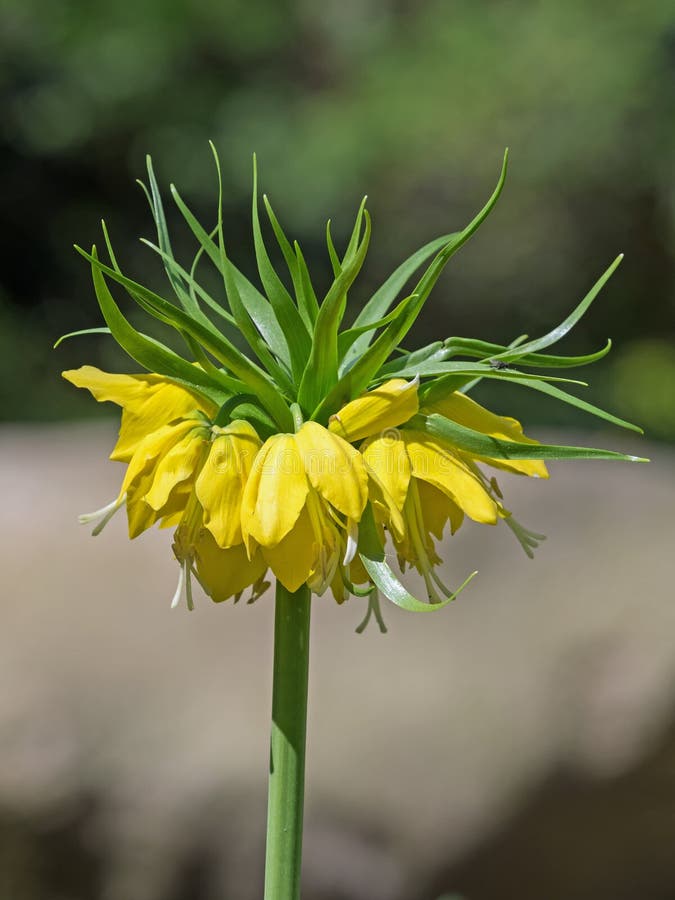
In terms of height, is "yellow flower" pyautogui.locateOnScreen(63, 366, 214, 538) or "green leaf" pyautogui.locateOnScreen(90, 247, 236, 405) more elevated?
"green leaf" pyautogui.locateOnScreen(90, 247, 236, 405)

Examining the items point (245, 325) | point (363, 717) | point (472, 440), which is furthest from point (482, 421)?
point (363, 717)

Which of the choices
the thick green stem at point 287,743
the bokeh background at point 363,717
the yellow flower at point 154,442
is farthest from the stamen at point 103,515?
the bokeh background at point 363,717

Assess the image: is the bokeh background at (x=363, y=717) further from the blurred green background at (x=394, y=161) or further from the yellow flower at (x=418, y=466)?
the blurred green background at (x=394, y=161)

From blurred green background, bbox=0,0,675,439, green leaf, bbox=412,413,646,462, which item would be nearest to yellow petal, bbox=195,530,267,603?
green leaf, bbox=412,413,646,462

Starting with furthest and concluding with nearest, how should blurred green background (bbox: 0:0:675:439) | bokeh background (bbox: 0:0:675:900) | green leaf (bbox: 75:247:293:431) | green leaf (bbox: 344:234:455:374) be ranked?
1. blurred green background (bbox: 0:0:675:439)
2. bokeh background (bbox: 0:0:675:900)
3. green leaf (bbox: 344:234:455:374)
4. green leaf (bbox: 75:247:293:431)

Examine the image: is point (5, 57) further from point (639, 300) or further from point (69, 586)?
point (69, 586)

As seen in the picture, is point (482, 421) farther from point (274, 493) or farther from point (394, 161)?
point (394, 161)

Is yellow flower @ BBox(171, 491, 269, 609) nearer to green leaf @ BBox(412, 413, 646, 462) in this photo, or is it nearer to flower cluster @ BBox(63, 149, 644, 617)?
flower cluster @ BBox(63, 149, 644, 617)
